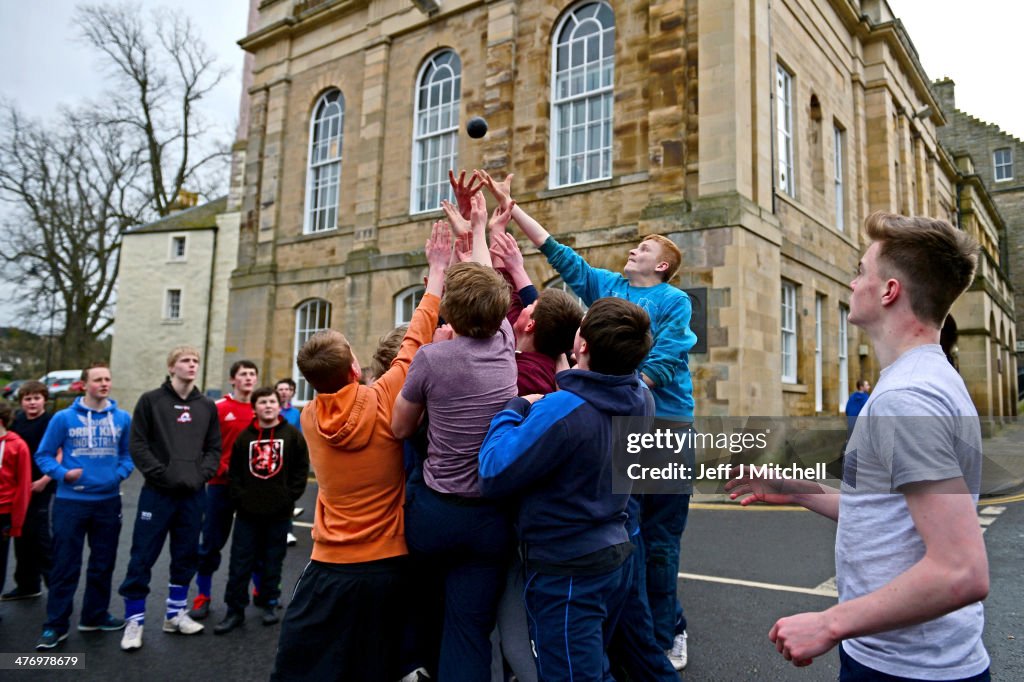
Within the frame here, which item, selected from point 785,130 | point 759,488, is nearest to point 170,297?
point 785,130

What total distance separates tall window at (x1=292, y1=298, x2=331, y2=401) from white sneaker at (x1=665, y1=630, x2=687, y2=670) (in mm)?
14580

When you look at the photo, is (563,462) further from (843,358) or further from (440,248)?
(843,358)

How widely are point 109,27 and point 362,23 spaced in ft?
73.6

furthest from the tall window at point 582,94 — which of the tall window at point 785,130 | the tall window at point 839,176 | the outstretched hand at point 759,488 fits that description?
the outstretched hand at point 759,488

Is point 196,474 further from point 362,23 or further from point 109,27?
point 109,27

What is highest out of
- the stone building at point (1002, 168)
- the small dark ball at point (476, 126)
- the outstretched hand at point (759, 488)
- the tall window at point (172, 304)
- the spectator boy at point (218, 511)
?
the stone building at point (1002, 168)

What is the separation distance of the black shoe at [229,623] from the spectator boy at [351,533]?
2476mm

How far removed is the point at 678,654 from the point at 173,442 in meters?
3.81

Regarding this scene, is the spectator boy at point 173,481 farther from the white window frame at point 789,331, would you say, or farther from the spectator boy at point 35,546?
the white window frame at point 789,331

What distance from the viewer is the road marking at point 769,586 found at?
5.19 meters

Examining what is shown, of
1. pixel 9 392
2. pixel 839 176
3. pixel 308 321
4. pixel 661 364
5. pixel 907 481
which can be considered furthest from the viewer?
pixel 9 392

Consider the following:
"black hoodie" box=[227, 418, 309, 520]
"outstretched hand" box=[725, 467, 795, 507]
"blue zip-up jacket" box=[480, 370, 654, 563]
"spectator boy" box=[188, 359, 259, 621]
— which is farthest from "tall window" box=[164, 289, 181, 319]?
"outstretched hand" box=[725, 467, 795, 507]

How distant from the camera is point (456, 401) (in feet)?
8.01

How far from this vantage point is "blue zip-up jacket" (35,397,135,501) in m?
4.74
